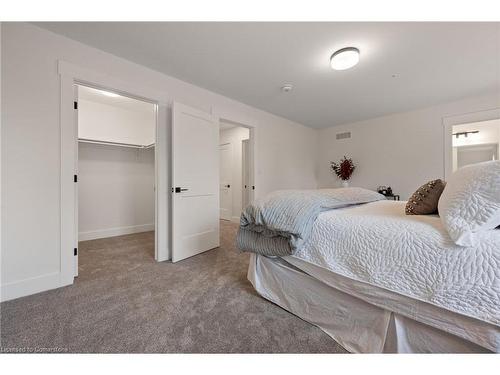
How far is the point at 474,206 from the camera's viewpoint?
2.83 feet

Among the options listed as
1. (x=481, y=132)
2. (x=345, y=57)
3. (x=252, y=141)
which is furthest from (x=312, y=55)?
(x=481, y=132)

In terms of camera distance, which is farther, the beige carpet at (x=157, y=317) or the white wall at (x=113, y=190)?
the white wall at (x=113, y=190)

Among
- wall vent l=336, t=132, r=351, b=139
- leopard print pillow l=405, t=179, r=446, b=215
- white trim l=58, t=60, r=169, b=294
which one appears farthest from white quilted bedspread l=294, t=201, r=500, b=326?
wall vent l=336, t=132, r=351, b=139

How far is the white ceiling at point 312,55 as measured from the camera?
1745mm

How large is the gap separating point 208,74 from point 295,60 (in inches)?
42.0

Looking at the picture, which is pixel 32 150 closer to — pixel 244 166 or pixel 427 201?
pixel 427 201

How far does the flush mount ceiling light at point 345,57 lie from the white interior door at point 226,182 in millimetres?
3296

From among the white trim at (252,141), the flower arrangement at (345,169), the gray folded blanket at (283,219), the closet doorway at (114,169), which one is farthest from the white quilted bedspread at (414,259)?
the flower arrangement at (345,169)

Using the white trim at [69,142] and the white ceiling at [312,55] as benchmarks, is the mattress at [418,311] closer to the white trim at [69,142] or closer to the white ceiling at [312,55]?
the white ceiling at [312,55]

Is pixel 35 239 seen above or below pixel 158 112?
below

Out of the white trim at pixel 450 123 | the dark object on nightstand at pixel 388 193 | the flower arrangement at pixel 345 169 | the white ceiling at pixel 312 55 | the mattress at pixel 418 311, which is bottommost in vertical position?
the mattress at pixel 418 311
